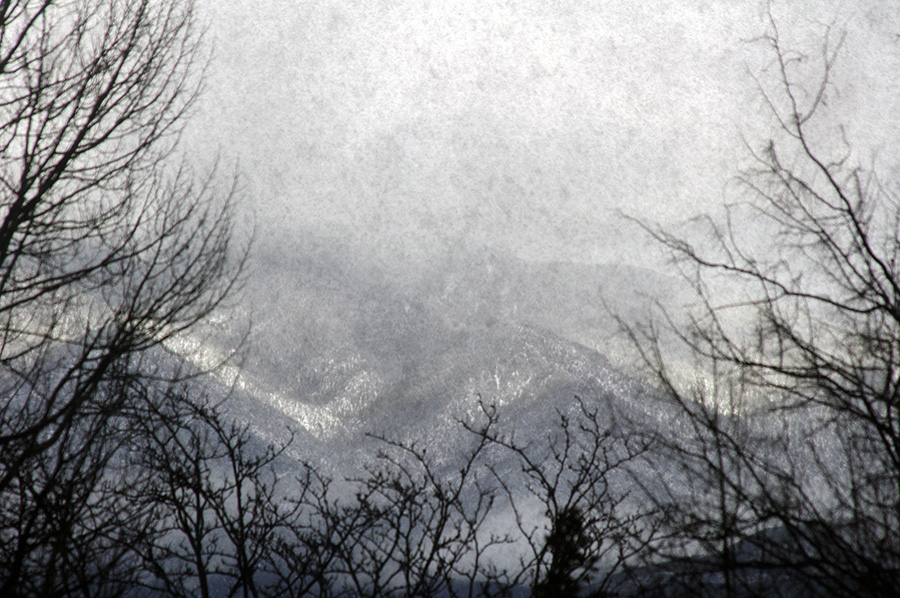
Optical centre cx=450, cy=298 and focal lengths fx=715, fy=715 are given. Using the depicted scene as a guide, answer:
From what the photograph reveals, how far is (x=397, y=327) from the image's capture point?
1906cm

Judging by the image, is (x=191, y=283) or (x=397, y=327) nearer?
(x=191, y=283)

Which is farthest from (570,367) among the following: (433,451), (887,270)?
(887,270)

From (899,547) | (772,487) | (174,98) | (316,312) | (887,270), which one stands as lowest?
(899,547)

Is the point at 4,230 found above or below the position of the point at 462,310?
below

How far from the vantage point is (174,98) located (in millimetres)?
5055

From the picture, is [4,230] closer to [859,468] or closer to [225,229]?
[225,229]

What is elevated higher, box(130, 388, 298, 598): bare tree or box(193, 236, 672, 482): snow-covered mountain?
box(193, 236, 672, 482): snow-covered mountain

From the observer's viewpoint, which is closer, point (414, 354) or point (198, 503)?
point (198, 503)

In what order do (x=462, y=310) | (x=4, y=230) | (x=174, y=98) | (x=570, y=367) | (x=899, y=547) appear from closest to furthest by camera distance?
(x=899, y=547) < (x=4, y=230) < (x=174, y=98) < (x=462, y=310) < (x=570, y=367)

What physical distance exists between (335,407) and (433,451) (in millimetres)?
3670

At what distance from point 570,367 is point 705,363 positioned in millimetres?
17680

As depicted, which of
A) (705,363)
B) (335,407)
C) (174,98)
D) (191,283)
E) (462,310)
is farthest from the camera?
(335,407)

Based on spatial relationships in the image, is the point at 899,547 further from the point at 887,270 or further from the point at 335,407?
the point at 335,407

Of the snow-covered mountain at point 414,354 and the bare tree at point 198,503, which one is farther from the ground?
the snow-covered mountain at point 414,354
